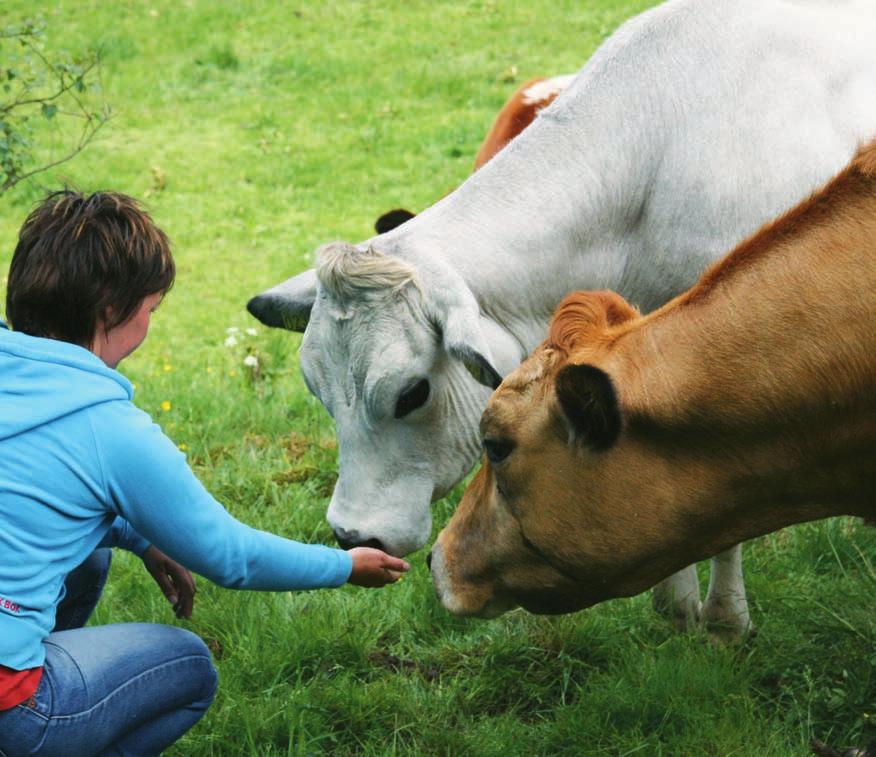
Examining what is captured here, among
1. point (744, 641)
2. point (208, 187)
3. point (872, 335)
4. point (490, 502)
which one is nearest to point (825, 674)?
point (744, 641)

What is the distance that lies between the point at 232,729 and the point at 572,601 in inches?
49.4

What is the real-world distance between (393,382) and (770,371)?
1.58 m

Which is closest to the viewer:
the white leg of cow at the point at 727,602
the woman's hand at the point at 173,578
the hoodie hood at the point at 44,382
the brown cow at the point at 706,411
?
the hoodie hood at the point at 44,382

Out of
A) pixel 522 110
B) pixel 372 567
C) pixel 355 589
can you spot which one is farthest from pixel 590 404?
pixel 522 110

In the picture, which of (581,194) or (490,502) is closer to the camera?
(490,502)

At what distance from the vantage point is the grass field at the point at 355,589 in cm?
405

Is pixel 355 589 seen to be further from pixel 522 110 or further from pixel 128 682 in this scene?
pixel 522 110

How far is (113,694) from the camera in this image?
120 inches

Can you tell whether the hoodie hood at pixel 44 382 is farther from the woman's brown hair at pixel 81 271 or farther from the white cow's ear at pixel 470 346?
the white cow's ear at pixel 470 346

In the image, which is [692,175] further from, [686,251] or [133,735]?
[133,735]

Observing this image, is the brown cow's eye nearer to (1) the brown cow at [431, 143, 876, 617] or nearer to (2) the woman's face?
(1) the brown cow at [431, 143, 876, 617]

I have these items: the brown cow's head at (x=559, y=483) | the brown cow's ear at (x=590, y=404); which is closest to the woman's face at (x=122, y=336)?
the brown cow's head at (x=559, y=483)

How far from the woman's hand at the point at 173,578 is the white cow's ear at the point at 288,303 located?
1304 millimetres

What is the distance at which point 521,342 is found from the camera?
4.57 metres
